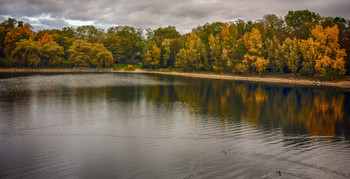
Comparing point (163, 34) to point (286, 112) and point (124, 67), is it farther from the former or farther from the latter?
point (286, 112)

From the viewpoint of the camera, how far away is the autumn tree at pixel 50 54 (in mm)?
98562

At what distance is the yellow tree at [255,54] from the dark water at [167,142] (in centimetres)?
4910

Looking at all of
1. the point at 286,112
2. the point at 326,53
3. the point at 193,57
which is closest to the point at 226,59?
the point at 193,57

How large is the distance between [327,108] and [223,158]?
25.3 meters

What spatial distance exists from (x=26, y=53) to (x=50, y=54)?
8.83 metres

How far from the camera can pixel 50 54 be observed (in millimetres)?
100188

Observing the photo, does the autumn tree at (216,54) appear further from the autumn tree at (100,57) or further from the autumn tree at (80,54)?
the autumn tree at (80,54)

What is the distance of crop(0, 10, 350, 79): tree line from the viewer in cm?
6631

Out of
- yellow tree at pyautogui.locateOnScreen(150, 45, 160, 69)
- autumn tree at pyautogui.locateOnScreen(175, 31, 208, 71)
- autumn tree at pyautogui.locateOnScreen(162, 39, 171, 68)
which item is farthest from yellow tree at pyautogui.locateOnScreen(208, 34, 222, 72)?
yellow tree at pyautogui.locateOnScreen(150, 45, 160, 69)

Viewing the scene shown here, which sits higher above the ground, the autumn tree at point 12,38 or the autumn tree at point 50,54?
the autumn tree at point 12,38

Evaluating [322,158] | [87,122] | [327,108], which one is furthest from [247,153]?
[327,108]

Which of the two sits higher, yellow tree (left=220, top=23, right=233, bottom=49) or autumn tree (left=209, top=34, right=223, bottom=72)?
yellow tree (left=220, top=23, right=233, bottom=49)

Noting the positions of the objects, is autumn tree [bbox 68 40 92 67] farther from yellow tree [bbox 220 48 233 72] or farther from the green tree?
the green tree

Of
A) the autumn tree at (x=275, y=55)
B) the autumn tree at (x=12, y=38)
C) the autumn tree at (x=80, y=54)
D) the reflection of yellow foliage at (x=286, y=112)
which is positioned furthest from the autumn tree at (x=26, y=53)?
the autumn tree at (x=275, y=55)
